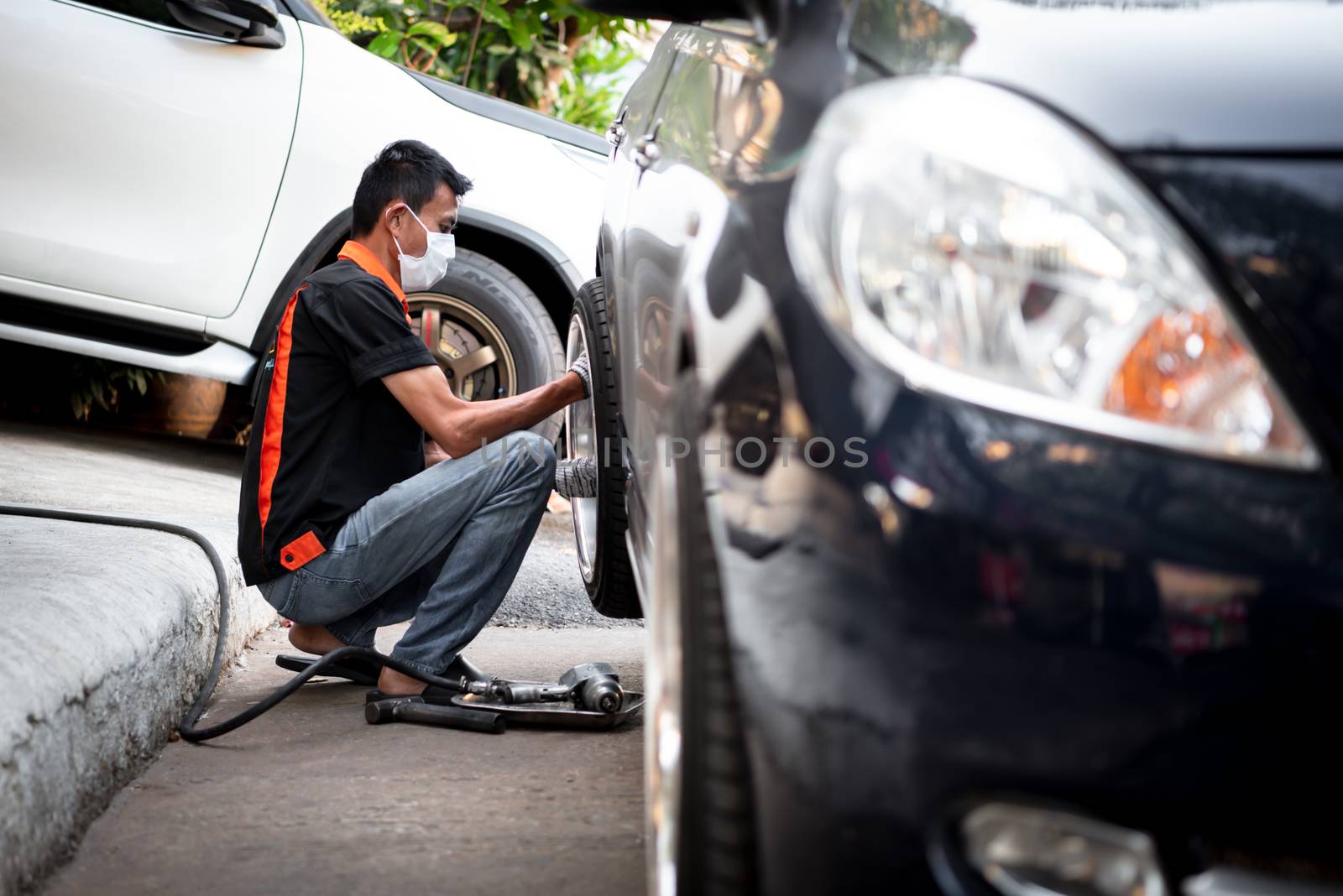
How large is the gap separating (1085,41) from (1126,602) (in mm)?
515

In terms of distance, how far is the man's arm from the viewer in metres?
2.64

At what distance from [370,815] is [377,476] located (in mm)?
972

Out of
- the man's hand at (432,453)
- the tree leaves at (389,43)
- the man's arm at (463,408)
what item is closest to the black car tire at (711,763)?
the man's arm at (463,408)

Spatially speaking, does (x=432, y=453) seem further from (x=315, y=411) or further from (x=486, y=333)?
(x=315, y=411)

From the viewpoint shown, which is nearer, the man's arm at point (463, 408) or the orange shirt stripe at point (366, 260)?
the man's arm at point (463, 408)

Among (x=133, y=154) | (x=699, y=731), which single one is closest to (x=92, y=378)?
(x=133, y=154)

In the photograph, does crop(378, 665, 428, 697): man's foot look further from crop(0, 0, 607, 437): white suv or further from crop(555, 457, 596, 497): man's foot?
crop(0, 0, 607, 437): white suv

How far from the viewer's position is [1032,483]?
0.91m

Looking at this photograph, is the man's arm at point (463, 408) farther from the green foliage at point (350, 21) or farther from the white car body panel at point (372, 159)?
the green foliage at point (350, 21)

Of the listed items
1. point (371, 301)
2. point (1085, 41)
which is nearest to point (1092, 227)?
point (1085, 41)

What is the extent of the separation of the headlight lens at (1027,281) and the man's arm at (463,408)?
5.53ft

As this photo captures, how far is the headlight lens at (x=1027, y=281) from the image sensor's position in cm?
92

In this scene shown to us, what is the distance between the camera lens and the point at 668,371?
1.44 meters

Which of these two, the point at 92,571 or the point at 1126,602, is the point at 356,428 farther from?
the point at 1126,602
